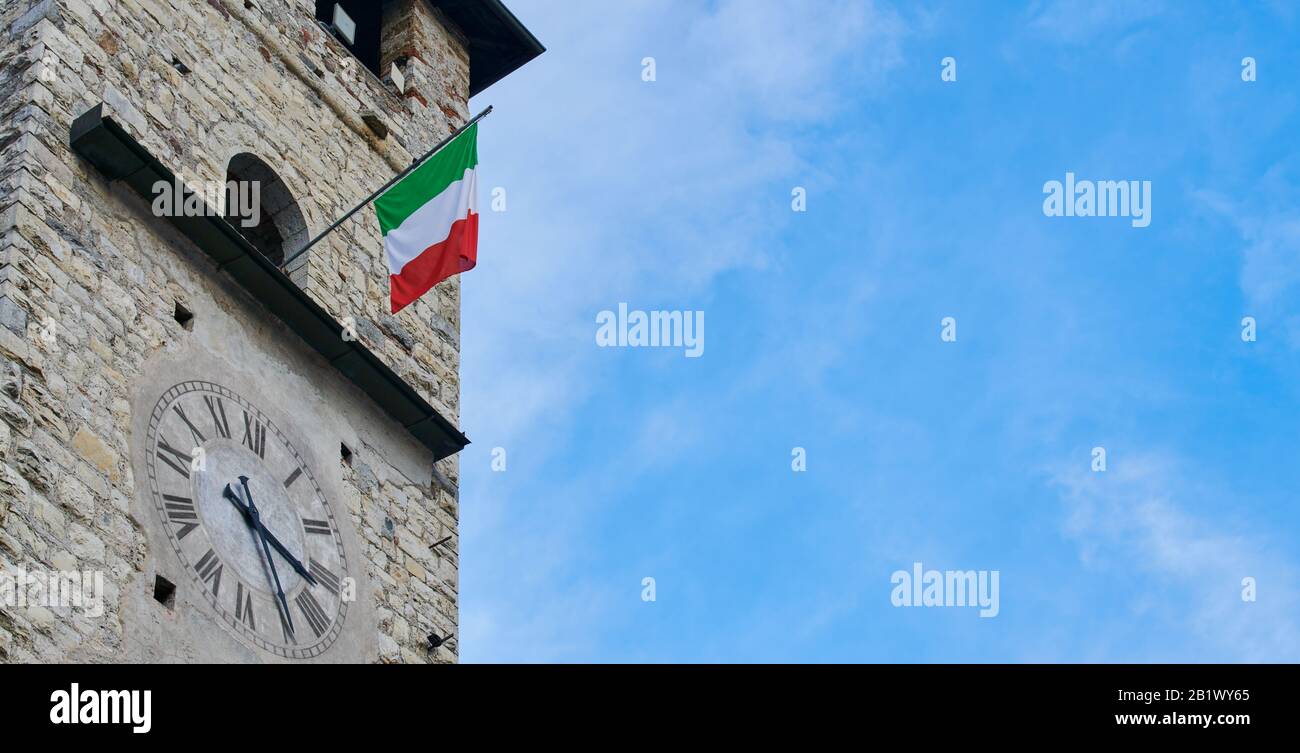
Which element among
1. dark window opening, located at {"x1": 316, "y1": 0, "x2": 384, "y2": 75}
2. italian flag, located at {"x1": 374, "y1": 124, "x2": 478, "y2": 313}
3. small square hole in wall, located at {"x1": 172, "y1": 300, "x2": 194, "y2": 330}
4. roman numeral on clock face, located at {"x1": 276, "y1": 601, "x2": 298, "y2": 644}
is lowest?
roman numeral on clock face, located at {"x1": 276, "y1": 601, "x2": 298, "y2": 644}

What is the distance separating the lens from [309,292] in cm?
1412

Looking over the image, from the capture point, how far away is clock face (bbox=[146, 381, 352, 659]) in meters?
11.8

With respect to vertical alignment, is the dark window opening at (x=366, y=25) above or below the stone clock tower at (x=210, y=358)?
above

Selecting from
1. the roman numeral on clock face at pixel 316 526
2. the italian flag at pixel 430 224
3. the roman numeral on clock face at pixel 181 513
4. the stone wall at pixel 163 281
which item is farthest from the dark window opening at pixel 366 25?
the roman numeral on clock face at pixel 181 513

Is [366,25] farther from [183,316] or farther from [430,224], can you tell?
[183,316]

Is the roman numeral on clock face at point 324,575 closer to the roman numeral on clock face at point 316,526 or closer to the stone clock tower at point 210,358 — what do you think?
the stone clock tower at point 210,358

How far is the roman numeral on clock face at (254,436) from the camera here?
500 inches

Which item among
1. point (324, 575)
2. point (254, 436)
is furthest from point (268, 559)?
point (254, 436)

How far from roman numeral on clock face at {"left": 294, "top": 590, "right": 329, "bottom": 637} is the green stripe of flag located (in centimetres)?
272

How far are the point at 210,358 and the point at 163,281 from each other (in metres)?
0.50

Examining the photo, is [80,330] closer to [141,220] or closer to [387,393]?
[141,220]

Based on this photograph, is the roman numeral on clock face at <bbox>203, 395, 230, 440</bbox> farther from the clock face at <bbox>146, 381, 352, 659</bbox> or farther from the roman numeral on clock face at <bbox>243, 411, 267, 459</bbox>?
the roman numeral on clock face at <bbox>243, 411, 267, 459</bbox>

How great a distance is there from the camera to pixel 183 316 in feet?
41.4

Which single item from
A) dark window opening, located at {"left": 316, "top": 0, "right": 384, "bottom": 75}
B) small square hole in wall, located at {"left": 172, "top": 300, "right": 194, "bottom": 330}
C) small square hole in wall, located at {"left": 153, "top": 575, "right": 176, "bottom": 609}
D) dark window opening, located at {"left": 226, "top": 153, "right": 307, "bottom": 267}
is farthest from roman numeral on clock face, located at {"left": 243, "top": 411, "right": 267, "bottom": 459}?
dark window opening, located at {"left": 316, "top": 0, "right": 384, "bottom": 75}
